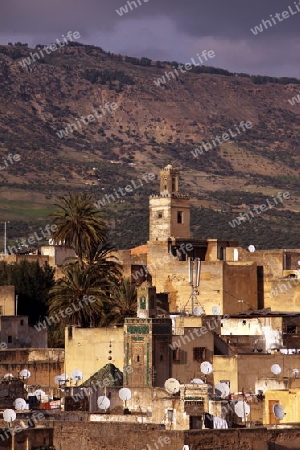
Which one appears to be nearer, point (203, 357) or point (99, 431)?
point (99, 431)

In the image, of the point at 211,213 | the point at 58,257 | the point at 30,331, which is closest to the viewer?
the point at 30,331

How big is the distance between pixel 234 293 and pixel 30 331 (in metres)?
11.1

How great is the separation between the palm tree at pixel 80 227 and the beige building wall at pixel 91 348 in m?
12.5

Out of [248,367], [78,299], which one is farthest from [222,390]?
[78,299]

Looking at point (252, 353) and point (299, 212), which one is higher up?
point (299, 212)

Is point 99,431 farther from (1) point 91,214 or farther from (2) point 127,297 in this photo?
(1) point 91,214

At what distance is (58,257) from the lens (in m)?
82.6

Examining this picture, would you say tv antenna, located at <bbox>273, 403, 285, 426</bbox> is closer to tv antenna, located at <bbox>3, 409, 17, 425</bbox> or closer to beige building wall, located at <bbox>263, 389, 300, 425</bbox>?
beige building wall, located at <bbox>263, 389, 300, 425</bbox>

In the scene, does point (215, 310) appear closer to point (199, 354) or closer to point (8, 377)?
point (199, 354)

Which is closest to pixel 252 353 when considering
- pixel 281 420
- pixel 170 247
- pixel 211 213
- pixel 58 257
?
pixel 281 420

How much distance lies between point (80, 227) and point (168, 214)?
8.35 metres

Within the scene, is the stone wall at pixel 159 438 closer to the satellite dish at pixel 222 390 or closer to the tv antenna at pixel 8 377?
the satellite dish at pixel 222 390

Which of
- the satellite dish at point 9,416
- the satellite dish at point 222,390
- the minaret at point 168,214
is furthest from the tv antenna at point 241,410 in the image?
the minaret at point 168,214

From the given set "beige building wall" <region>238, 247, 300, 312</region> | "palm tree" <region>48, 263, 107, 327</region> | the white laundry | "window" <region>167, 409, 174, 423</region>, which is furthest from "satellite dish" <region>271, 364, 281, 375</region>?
"palm tree" <region>48, 263, 107, 327</region>
